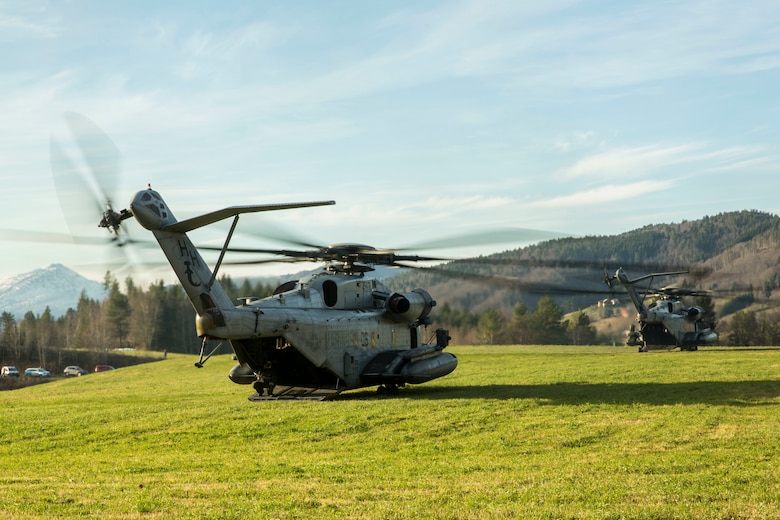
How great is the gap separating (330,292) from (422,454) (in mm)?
11806

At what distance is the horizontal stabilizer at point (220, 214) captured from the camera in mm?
18438

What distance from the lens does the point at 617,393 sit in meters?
25.4

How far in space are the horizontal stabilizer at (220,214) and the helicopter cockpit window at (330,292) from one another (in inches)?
251

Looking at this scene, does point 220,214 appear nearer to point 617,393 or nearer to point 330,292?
point 330,292

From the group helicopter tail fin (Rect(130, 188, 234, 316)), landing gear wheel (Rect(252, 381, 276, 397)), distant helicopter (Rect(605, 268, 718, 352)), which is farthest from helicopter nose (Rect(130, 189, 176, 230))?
distant helicopter (Rect(605, 268, 718, 352))

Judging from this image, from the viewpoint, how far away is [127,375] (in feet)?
168

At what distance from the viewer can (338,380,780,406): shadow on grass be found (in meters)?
23.3

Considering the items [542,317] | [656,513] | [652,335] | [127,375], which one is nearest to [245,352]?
[656,513]

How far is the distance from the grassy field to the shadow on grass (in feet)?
0.31

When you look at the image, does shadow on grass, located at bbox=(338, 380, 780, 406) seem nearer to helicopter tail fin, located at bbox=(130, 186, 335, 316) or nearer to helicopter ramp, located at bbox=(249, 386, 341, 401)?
helicopter ramp, located at bbox=(249, 386, 341, 401)

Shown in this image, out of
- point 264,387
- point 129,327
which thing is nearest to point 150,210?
point 264,387

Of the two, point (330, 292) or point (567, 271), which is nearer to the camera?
point (330, 292)

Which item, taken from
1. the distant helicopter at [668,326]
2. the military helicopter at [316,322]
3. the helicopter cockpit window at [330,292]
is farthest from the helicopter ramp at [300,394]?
the distant helicopter at [668,326]

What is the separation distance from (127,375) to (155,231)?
107 ft
